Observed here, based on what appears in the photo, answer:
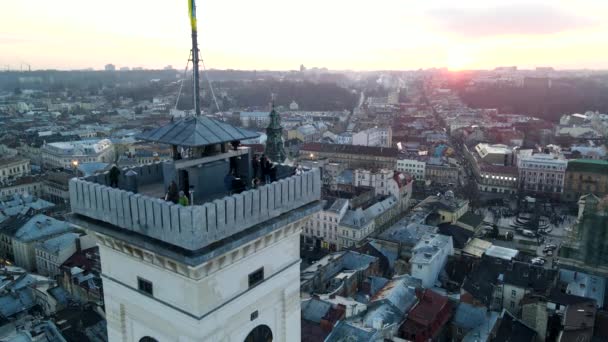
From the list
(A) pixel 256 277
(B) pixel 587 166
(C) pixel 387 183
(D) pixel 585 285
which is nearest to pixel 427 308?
(D) pixel 585 285

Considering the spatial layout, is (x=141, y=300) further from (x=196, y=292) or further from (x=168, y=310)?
(x=196, y=292)

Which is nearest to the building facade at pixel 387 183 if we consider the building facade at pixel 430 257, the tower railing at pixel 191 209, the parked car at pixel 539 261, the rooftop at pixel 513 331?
the building facade at pixel 430 257

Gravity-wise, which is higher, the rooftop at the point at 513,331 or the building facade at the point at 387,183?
→ the building facade at the point at 387,183

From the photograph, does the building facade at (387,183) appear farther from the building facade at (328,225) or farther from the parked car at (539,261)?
the parked car at (539,261)

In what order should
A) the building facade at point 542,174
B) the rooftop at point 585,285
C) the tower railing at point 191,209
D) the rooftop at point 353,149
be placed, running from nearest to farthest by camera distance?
the tower railing at point 191,209 < the rooftop at point 585,285 < the building facade at point 542,174 < the rooftop at point 353,149

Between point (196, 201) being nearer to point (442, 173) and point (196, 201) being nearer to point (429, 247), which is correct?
point (429, 247)

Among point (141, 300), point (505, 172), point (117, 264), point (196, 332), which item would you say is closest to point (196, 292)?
point (196, 332)
